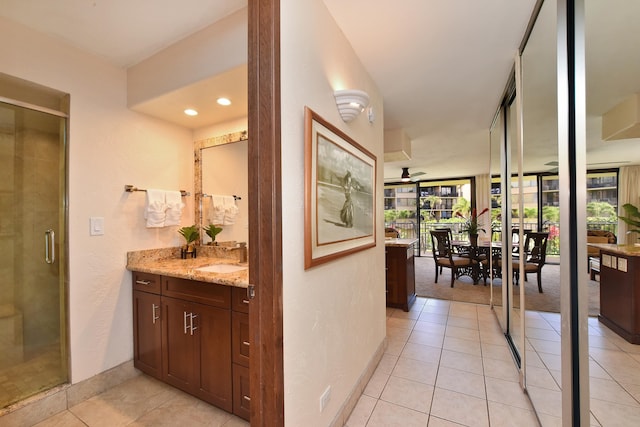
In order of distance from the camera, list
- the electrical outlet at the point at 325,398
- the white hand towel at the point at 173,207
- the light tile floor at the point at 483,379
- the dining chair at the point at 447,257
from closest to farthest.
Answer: the light tile floor at the point at 483,379, the electrical outlet at the point at 325,398, the white hand towel at the point at 173,207, the dining chair at the point at 447,257

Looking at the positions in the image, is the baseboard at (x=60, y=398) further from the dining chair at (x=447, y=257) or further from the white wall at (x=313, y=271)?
the dining chair at (x=447, y=257)

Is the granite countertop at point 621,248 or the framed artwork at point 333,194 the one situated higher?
the framed artwork at point 333,194

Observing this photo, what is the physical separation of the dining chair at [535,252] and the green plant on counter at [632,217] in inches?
27.2

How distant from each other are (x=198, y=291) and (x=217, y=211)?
98 cm

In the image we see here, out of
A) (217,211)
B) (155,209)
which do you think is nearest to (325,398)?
(217,211)

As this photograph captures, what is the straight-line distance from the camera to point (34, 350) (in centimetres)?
190

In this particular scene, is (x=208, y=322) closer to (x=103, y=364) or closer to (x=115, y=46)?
(x=103, y=364)

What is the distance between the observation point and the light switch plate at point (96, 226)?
6.59 ft

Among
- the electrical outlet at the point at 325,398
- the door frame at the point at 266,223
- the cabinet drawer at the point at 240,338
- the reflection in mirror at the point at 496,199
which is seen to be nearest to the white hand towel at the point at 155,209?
the cabinet drawer at the point at 240,338

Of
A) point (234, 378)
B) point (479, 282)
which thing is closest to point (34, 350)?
point (234, 378)

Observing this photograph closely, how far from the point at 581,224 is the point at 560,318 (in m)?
0.46

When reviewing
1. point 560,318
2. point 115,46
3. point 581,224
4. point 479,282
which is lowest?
point 479,282

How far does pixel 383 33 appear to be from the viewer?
5.75 ft

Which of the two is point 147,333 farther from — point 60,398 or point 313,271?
point 313,271
